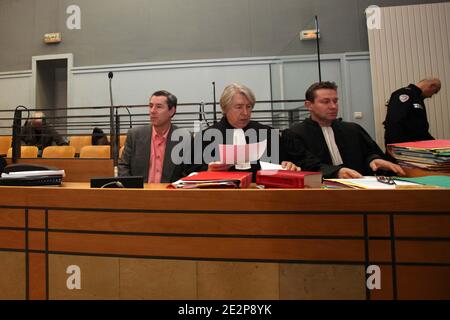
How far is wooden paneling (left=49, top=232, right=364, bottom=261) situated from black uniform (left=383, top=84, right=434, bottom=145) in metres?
2.11

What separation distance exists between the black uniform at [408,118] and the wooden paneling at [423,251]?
2011mm

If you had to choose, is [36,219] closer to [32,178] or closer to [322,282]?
[32,178]

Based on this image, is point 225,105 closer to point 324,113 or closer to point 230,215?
point 324,113

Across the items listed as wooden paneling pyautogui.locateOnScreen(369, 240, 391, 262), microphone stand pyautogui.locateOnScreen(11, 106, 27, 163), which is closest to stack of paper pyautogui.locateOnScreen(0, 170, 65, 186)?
wooden paneling pyautogui.locateOnScreen(369, 240, 391, 262)

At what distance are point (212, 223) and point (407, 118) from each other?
235 cm

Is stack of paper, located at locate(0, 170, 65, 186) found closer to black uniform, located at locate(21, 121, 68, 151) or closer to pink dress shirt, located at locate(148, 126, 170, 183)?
pink dress shirt, located at locate(148, 126, 170, 183)

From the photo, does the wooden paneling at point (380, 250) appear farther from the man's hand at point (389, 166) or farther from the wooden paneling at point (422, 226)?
the man's hand at point (389, 166)

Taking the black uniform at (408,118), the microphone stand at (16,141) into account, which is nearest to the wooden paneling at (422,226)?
the black uniform at (408,118)

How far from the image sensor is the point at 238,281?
723 mm

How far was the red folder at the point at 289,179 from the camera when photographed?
799mm

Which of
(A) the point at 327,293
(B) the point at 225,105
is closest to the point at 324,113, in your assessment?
(B) the point at 225,105

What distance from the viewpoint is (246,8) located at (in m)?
4.60

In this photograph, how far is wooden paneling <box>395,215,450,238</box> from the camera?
26.0 inches
